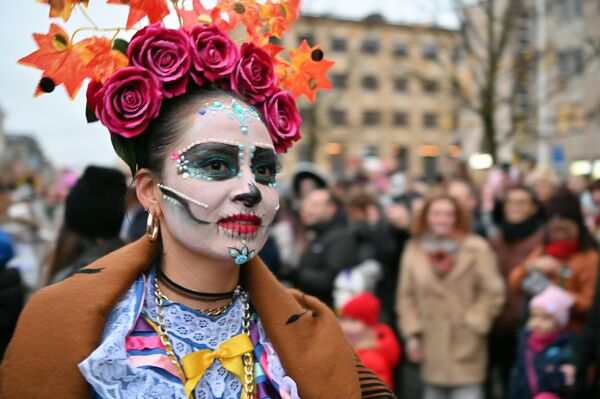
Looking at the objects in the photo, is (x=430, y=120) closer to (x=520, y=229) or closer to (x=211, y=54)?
(x=520, y=229)

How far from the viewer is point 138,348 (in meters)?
1.94

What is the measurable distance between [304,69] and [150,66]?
1.92 ft

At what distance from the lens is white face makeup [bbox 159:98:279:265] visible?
1.94 m

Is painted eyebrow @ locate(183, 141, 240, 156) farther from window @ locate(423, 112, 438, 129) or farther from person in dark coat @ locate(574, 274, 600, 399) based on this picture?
window @ locate(423, 112, 438, 129)

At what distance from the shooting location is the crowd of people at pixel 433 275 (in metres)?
3.88

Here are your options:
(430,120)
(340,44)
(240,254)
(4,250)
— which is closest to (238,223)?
(240,254)

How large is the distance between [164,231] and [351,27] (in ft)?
123

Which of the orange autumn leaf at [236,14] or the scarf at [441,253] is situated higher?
the orange autumn leaf at [236,14]

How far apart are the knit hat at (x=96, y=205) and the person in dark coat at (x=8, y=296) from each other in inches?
20.3

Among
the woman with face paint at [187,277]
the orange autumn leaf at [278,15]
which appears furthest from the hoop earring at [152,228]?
the orange autumn leaf at [278,15]

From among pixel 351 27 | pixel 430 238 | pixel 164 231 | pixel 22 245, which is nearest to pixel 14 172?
pixel 22 245

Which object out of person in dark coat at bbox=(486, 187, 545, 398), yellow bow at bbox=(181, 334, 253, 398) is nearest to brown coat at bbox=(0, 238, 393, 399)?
yellow bow at bbox=(181, 334, 253, 398)

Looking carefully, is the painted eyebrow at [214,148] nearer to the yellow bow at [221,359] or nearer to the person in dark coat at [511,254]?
the yellow bow at [221,359]

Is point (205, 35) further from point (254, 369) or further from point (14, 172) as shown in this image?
point (14, 172)
